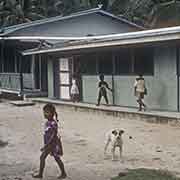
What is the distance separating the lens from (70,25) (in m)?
29.5

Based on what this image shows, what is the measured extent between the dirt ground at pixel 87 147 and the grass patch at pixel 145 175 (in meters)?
0.33

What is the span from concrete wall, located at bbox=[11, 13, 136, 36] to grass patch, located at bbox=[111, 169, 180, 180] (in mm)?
21479

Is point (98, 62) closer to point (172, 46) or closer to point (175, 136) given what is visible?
point (172, 46)

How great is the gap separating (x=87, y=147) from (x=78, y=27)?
18.9 meters

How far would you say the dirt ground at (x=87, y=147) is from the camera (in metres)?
8.84

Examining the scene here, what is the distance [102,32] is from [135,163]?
21377 millimetres

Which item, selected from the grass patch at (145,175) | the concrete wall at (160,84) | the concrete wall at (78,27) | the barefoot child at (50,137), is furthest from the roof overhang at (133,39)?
the barefoot child at (50,137)

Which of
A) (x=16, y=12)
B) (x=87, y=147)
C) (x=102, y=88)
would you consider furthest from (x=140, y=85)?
(x=16, y=12)

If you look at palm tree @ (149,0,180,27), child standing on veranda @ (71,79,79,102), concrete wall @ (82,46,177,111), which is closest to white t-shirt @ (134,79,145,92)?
concrete wall @ (82,46,177,111)

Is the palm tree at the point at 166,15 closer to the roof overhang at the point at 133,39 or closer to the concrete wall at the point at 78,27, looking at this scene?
the concrete wall at the point at 78,27

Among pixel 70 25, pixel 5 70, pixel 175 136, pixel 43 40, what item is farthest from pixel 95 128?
pixel 5 70

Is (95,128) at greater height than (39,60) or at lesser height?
lesser

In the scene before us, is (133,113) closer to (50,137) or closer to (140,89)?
(140,89)

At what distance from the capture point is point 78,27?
29.7 metres
